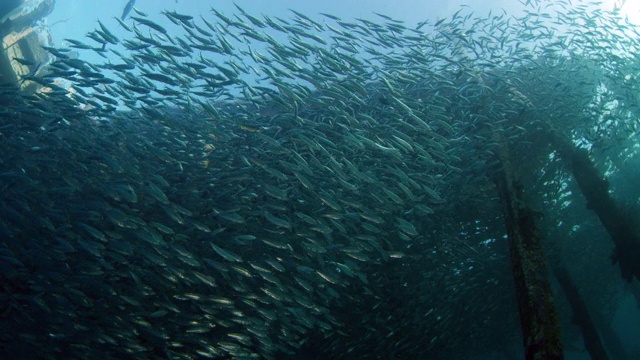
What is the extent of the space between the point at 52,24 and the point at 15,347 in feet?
51.1

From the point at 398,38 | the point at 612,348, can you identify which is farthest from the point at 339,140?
the point at 612,348

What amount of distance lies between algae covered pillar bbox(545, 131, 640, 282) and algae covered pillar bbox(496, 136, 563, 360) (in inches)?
143

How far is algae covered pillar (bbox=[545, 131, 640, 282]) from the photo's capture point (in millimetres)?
8977

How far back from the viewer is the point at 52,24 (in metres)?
17.9

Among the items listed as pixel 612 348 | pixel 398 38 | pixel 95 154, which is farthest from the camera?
pixel 612 348

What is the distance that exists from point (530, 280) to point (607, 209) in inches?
228

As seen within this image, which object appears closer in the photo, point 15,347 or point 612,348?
point 15,347

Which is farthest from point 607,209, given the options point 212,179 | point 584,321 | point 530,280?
point 212,179

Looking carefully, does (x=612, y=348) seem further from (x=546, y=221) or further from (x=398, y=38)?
(x=398, y=38)

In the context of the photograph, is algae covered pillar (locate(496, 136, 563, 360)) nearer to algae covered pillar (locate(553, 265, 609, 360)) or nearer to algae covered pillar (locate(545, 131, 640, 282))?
algae covered pillar (locate(545, 131, 640, 282))

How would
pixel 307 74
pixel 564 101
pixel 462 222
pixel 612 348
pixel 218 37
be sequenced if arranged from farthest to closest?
1. pixel 612 348
2. pixel 462 222
3. pixel 564 101
4. pixel 307 74
5. pixel 218 37

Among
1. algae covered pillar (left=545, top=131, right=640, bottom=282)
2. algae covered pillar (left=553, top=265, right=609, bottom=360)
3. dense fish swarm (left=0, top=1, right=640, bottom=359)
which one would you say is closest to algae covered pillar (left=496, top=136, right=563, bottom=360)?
dense fish swarm (left=0, top=1, right=640, bottom=359)

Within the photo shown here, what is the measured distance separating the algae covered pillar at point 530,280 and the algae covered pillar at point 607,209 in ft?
11.9

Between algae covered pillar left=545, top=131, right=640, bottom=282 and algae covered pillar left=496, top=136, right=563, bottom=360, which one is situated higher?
algae covered pillar left=545, top=131, right=640, bottom=282
